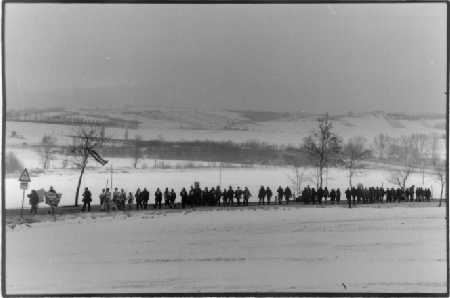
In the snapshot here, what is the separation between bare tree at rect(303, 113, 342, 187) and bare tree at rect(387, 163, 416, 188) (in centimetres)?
105

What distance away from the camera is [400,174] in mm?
8906

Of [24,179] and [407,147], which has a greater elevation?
[407,147]

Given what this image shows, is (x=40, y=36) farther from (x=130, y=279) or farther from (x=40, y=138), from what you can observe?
(x=130, y=279)

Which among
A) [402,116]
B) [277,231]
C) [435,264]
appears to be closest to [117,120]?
[277,231]

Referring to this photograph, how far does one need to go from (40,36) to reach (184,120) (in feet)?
9.79

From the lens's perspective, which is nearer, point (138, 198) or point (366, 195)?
point (138, 198)

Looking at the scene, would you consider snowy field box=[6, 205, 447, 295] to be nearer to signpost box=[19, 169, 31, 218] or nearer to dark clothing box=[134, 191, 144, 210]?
dark clothing box=[134, 191, 144, 210]

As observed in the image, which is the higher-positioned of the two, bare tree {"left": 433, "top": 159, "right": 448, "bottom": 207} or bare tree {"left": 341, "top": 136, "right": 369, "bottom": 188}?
bare tree {"left": 341, "top": 136, "right": 369, "bottom": 188}

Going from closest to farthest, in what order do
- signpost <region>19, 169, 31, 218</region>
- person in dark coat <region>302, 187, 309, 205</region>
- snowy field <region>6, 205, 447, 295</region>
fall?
signpost <region>19, 169, 31, 218</region>, snowy field <region>6, 205, 447, 295</region>, person in dark coat <region>302, 187, 309, 205</region>

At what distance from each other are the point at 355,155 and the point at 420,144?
1221 mm

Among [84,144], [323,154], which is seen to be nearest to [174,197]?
[84,144]

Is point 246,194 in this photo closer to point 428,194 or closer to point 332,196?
point 332,196

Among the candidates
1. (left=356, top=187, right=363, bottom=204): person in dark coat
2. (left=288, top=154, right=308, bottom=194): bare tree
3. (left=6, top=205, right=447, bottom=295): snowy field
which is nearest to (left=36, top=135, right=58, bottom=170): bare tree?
(left=6, top=205, right=447, bottom=295): snowy field

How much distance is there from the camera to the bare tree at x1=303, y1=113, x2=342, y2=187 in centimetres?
874
